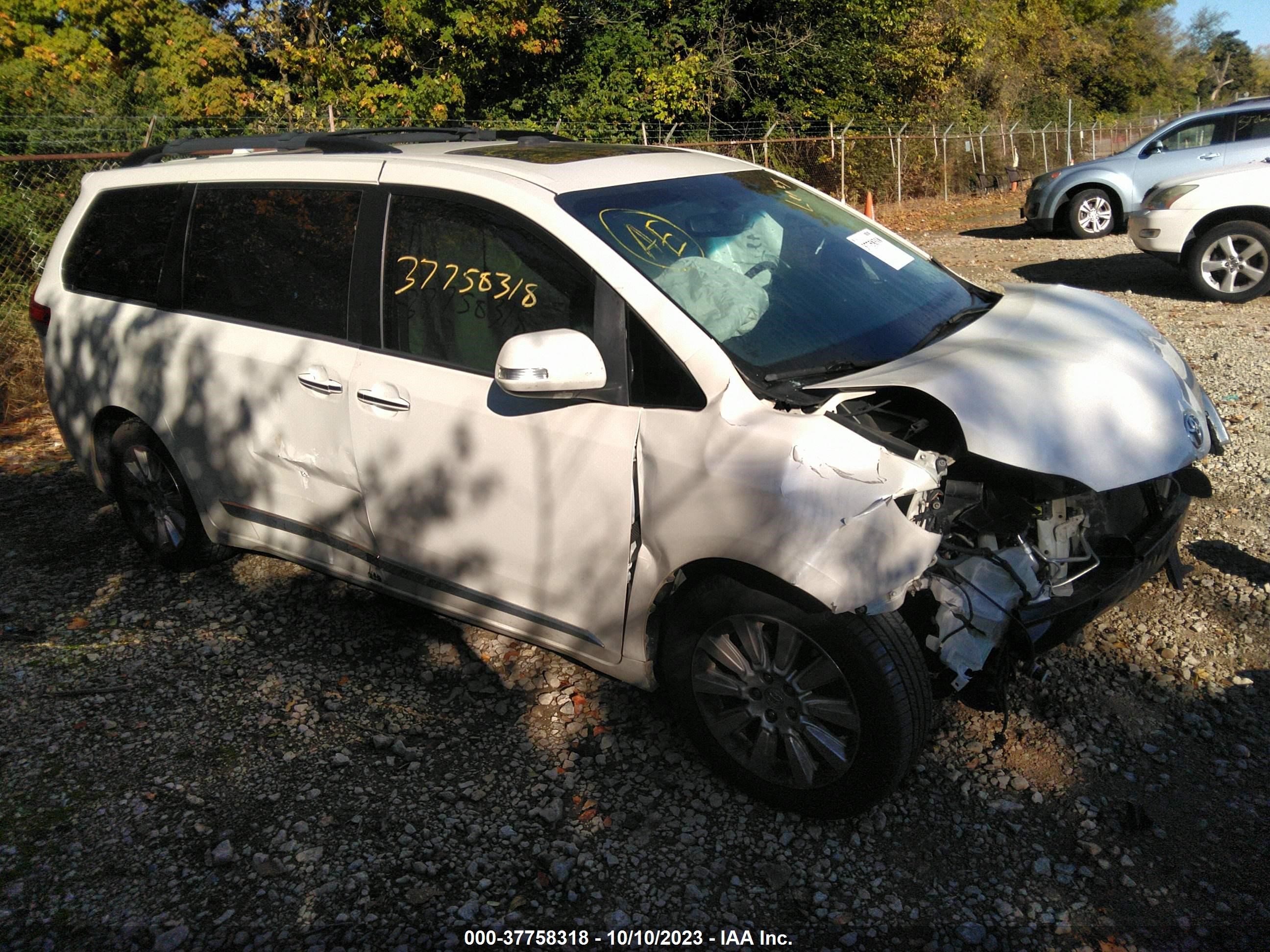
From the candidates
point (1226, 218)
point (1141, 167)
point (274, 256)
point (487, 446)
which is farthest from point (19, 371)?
point (1141, 167)

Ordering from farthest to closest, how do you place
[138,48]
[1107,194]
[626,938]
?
1. [138,48]
2. [1107,194]
3. [626,938]

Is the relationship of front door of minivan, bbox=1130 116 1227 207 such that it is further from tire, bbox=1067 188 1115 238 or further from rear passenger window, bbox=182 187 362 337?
rear passenger window, bbox=182 187 362 337

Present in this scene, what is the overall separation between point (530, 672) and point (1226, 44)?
102 m

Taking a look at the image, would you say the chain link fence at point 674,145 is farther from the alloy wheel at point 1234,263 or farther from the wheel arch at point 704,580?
the alloy wheel at point 1234,263

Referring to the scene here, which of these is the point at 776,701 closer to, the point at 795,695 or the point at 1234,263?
the point at 795,695

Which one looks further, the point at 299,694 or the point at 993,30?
the point at 993,30

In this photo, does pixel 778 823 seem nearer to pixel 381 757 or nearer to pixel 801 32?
pixel 381 757

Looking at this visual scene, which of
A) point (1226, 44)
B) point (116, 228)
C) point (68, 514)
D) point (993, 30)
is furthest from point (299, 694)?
point (1226, 44)

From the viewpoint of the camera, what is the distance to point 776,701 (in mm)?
2898

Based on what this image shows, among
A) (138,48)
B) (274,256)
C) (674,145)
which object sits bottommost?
(274,256)

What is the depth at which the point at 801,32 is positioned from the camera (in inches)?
913

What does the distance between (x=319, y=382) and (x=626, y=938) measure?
85.0 inches

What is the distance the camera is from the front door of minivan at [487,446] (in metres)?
3.08

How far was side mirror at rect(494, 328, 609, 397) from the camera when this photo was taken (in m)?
2.84
